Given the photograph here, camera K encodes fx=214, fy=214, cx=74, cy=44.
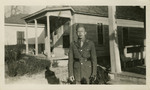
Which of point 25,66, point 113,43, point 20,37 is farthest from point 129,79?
point 20,37

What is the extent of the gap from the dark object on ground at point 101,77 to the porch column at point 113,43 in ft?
0.29

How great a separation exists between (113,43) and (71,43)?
46 cm

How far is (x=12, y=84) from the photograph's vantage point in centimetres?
226

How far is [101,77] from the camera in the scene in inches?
88.4

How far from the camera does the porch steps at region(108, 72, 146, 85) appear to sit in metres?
2.20

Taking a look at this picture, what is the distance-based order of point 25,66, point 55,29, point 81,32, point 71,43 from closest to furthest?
point 81,32 < point 71,43 < point 25,66 < point 55,29

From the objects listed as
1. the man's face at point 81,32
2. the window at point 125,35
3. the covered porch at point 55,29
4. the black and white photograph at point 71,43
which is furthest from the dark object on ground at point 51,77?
the window at point 125,35

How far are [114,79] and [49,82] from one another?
69 centimetres

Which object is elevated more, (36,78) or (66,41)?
(66,41)

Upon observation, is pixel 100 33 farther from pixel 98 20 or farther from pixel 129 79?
pixel 129 79

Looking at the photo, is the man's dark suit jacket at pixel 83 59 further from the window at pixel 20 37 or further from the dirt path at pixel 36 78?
the window at pixel 20 37

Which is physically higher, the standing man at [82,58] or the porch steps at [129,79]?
the standing man at [82,58]

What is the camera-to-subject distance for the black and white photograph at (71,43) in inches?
87.9

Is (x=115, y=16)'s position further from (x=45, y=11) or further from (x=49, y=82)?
(x=49, y=82)
